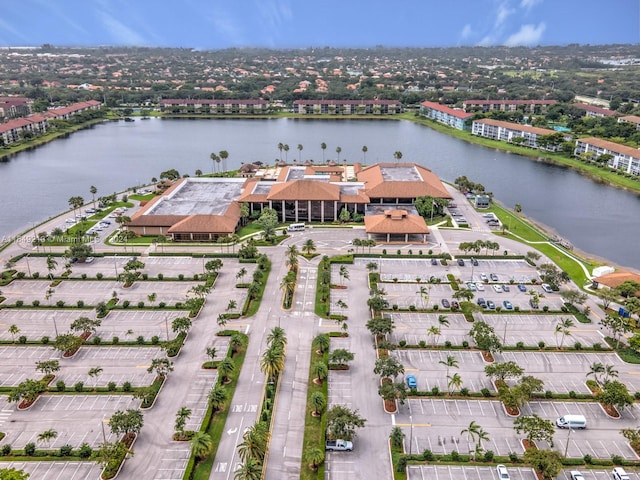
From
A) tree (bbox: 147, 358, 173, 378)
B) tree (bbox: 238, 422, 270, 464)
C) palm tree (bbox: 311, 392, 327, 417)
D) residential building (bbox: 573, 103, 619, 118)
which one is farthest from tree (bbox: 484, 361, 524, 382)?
residential building (bbox: 573, 103, 619, 118)

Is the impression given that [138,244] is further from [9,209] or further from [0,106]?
[0,106]

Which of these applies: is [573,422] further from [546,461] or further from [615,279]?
[615,279]

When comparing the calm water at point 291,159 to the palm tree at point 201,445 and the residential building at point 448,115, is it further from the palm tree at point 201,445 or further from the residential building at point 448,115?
the palm tree at point 201,445

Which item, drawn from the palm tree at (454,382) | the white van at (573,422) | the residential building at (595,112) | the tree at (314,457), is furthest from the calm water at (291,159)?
the tree at (314,457)

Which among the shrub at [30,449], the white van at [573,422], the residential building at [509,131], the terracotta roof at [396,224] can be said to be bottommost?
the shrub at [30,449]

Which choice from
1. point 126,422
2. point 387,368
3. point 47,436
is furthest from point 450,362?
point 47,436

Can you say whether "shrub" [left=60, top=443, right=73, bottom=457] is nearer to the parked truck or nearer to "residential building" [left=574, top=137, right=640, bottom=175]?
the parked truck
